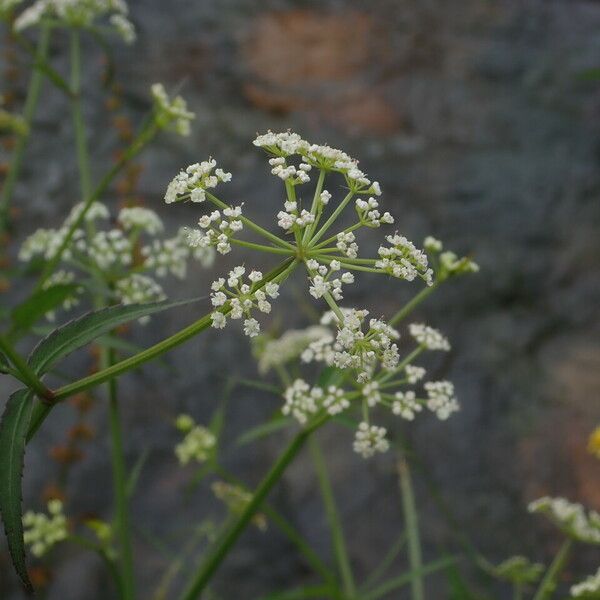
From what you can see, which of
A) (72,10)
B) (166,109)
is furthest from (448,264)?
(72,10)

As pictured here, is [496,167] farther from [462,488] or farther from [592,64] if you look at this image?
[462,488]

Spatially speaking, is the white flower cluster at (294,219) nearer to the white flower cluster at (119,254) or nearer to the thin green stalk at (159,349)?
the thin green stalk at (159,349)

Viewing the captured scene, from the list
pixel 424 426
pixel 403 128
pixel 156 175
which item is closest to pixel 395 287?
pixel 424 426

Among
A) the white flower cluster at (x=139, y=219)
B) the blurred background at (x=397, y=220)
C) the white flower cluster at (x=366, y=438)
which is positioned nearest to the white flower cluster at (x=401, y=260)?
the white flower cluster at (x=366, y=438)

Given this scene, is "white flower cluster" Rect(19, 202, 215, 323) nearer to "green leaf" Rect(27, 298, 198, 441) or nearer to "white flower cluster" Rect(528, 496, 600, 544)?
"green leaf" Rect(27, 298, 198, 441)

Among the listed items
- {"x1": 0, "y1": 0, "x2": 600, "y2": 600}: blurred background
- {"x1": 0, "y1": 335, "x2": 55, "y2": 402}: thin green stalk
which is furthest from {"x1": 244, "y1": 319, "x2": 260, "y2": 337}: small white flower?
{"x1": 0, "y1": 0, "x2": 600, "y2": 600}: blurred background

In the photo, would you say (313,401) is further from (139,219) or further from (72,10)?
(72,10)
